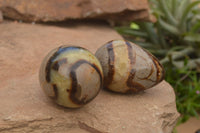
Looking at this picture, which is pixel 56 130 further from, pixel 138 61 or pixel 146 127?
pixel 138 61

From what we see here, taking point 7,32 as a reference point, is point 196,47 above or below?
below

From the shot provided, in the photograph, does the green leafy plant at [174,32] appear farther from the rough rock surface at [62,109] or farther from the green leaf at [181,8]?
the rough rock surface at [62,109]

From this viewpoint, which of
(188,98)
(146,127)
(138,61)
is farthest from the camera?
(188,98)

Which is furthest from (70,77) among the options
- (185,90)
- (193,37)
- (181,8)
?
(181,8)

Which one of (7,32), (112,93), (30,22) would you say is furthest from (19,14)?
(112,93)

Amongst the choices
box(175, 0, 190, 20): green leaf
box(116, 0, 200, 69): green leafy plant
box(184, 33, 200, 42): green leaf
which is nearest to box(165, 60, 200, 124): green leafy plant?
box(116, 0, 200, 69): green leafy plant

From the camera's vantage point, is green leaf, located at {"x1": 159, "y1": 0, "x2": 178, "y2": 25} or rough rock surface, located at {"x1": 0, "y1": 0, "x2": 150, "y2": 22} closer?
rough rock surface, located at {"x1": 0, "y1": 0, "x2": 150, "y2": 22}

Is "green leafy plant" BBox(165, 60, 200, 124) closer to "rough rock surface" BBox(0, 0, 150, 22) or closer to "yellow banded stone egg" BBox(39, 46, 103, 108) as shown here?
"rough rock surface" BBox(0, 0, 150, 22)
